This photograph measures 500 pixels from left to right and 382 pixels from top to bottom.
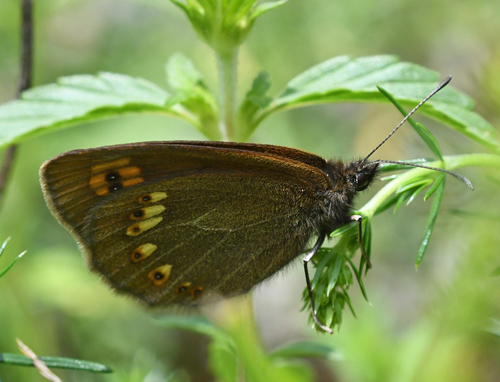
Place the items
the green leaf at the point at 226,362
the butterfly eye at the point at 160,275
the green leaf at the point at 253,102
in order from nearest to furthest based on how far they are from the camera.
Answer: the green leaf at the point at 253,102 → the butterfly eye at the point at 160,275 → the green leaf at the point at 226,362

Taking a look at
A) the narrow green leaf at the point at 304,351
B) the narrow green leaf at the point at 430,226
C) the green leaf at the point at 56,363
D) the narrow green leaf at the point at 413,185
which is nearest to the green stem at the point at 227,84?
the narrow green leaf at the point at 413,185

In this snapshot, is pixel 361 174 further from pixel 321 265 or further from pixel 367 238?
pixel 321 265

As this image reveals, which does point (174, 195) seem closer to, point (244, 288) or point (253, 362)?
point (244, 288)

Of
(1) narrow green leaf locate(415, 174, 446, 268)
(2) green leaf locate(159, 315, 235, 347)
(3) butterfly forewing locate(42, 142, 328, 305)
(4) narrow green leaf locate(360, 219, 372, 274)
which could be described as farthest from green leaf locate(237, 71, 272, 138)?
(2) green leaf locate(159, 315, 235, 347)

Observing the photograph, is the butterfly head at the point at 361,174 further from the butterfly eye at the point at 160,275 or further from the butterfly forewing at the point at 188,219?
the butterfly eye at the point at 160,275

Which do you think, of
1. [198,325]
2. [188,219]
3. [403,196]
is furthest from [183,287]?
[403,196]

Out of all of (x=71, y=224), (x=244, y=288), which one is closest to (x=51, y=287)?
(x=71, y=224)
